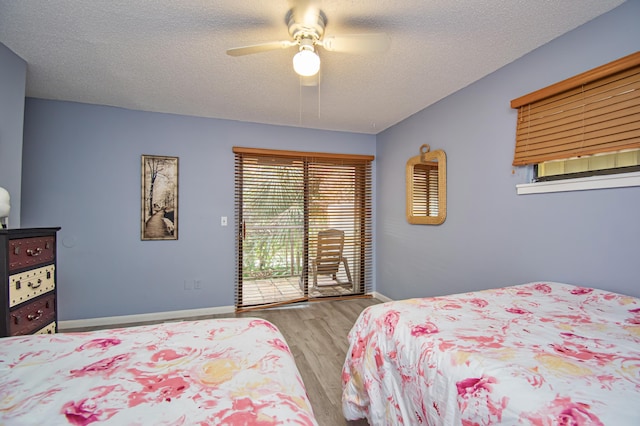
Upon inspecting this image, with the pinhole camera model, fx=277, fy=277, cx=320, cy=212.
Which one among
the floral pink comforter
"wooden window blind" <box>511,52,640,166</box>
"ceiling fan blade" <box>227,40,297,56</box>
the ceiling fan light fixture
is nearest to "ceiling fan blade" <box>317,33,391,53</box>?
the ceiling fan light fixture

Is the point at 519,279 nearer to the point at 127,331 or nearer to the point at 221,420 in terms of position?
the point at 221,420

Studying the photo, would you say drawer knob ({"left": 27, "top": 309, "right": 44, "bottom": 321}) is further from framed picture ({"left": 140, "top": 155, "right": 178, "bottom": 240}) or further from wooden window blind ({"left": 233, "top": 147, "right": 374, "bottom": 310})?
wooden window blind ({"left": 233, "top": 147, "right": 374, "bottom": 310})

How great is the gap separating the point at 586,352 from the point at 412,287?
2362mm

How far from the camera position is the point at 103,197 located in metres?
3.04

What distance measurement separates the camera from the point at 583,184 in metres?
1.72

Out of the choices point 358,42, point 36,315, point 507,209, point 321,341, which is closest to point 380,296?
point 321,341

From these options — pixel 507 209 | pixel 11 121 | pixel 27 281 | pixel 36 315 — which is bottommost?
pixel 36 315

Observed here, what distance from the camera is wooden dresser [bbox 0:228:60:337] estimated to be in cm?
151

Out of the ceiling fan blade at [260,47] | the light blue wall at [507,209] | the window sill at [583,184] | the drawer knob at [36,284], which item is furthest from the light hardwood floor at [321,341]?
the ceiling fan blade at [260,47]

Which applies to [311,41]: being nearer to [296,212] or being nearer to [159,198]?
[296,212]

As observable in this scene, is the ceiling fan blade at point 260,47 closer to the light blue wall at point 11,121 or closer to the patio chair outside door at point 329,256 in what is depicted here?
the light blue wall at point 11,121

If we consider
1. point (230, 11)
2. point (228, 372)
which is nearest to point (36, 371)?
point (228, 372)

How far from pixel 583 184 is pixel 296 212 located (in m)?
2.80

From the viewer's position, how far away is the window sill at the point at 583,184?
1.53m
